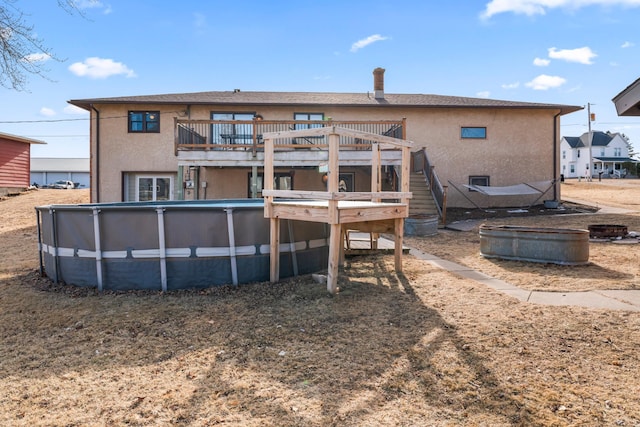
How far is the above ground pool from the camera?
5.07m

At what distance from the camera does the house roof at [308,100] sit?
15320 millimetres

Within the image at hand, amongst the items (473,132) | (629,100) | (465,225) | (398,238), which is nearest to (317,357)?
(398,238)

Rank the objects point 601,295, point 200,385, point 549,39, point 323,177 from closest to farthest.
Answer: point 200,385, point 601,295, point 549,39, point 323,177

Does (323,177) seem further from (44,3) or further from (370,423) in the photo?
(370,423)

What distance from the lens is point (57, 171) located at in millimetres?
56188

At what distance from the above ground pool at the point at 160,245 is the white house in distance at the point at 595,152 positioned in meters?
61.3

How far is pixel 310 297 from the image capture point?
464 cm

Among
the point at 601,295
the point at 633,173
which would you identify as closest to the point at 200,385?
the point at 601,295

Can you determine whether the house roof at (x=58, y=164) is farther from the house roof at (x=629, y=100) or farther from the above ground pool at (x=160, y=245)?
the house roof at (x=629, y=100)

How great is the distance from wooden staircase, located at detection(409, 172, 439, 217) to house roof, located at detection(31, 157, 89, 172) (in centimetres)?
5637

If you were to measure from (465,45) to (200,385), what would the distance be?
50.2 ft

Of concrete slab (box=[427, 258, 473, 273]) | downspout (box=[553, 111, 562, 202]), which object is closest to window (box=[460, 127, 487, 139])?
downspout (box=[553, 111, 562, 202])

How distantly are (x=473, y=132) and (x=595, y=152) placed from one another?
51.0m

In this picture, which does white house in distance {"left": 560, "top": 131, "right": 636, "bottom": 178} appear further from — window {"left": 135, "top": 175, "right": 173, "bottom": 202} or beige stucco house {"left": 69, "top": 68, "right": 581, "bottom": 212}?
window {"left": 135, "top": 175, "right": 173, "bottom": 202}
